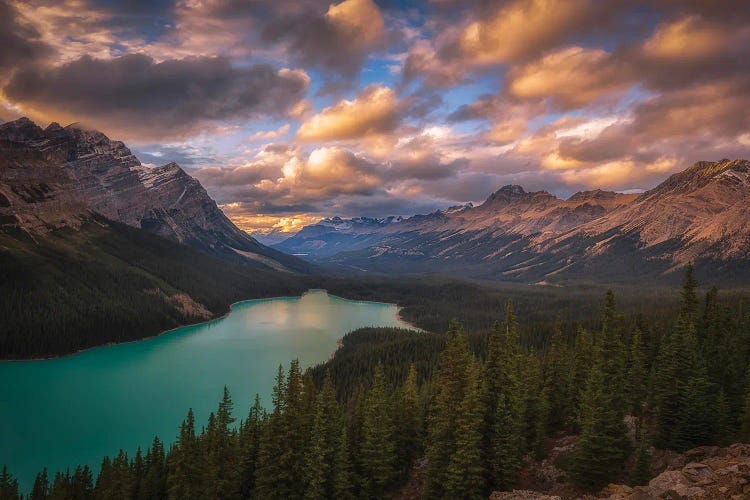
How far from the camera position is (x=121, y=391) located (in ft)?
371

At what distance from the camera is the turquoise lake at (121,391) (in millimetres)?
81875

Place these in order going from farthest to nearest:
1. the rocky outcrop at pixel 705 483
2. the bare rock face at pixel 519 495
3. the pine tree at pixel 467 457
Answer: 1. the pine tree at pixel 467 457
2. the bare rock face at pixel 519 495
3. the rocky outcrop at pixel 705 483

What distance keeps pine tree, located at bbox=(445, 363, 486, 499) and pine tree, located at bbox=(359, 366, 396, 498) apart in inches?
307

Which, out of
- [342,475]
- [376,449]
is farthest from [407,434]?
[342,475]

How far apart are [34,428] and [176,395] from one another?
2811 centimetres

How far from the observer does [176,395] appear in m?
110

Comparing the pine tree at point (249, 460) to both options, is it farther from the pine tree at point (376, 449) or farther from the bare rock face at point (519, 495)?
the bare rock face at point (519, 495)

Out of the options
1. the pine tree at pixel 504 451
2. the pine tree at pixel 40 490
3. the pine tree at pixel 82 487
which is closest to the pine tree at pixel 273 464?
the pine tree at pixel 504 451

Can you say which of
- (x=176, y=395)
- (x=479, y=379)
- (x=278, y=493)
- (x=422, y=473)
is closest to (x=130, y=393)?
(x=176, y=395)

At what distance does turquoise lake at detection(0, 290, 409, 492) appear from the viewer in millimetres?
81875

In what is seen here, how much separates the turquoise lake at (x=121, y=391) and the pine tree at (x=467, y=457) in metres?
66.6

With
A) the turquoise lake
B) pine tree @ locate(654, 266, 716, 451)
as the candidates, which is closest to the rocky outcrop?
pine tree @ locate(654, 266, 716, 451)

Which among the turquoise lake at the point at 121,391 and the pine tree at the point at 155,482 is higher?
the pine tree at the point at 155,482

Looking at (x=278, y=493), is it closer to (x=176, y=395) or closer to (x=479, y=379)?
(x=479, y=379)
